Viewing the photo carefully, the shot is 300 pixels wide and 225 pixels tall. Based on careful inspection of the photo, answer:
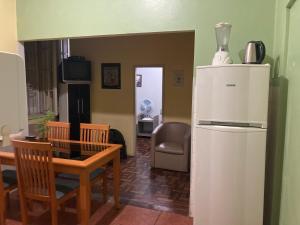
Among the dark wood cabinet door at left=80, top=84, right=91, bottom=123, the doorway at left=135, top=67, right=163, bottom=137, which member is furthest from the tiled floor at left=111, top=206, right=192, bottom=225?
the doorway at left=135, top=67, right=163, bottom=137

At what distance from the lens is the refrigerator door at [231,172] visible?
6.09 feet

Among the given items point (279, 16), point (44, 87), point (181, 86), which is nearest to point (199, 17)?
point (279, 16)

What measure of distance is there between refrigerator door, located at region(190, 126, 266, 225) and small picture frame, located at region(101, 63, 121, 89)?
3.62m

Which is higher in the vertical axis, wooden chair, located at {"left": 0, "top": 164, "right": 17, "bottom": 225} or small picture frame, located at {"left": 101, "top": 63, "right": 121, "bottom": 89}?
small picture frame, located at {"left": 101, "top": 63, "right": 121, "bottom": 89}

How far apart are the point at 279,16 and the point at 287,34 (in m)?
0.45

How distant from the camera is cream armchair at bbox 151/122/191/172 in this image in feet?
14.4

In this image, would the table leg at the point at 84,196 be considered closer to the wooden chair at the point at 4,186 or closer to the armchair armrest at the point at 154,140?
the wooden chair at the point at 4,186

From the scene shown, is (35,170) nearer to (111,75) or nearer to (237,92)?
(237,92)

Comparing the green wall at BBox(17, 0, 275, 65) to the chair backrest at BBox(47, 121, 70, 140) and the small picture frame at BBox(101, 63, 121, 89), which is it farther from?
the small picture frame at BBox(101, 63, 121, 89)

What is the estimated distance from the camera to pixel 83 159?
2494 mm

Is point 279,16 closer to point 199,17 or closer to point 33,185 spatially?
point 199,17

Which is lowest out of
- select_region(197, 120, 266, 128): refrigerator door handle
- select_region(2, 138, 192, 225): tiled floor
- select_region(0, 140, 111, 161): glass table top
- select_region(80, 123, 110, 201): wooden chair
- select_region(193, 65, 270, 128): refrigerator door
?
select_region(2, 138, 192, 225): tiled floor

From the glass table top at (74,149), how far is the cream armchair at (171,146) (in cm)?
171

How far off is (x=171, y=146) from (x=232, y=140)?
2.73m
